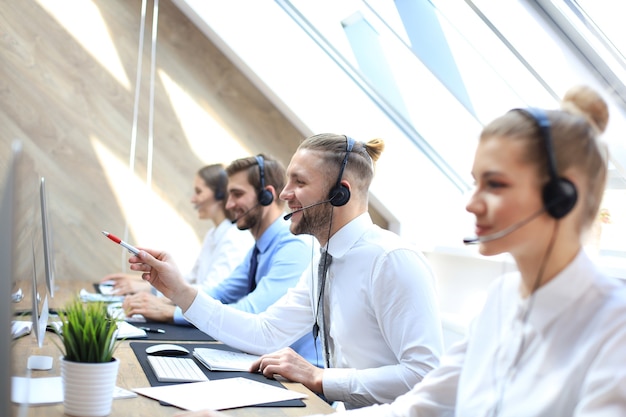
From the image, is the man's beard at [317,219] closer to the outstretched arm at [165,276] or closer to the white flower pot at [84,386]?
the outstretched arm at [165,276]

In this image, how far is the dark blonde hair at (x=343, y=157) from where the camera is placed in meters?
2.20

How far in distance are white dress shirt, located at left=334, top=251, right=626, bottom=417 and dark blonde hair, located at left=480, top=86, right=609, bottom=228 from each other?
4.4 inches

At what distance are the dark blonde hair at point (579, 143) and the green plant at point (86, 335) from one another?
82 centimetres

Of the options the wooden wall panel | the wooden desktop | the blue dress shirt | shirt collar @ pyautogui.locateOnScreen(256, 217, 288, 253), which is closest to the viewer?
the wooden desktop

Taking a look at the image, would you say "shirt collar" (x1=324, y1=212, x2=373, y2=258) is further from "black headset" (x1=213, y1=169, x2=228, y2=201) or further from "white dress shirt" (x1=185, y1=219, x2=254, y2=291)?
"black headset" (x1=213, y1=169, x2=228, y2=201)

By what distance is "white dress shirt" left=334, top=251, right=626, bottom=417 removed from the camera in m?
1.09

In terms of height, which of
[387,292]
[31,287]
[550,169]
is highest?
[31,287]

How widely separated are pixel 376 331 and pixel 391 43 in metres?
2.27

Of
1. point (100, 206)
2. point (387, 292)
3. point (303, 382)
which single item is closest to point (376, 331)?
point (387, 292)

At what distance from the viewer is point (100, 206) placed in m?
4.53

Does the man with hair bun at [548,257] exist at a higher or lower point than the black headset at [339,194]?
lower

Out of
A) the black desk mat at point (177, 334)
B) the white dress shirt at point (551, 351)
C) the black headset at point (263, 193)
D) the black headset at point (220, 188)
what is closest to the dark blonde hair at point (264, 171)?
the black headset at point (263, 193)

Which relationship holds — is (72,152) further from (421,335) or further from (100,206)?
(421,335)

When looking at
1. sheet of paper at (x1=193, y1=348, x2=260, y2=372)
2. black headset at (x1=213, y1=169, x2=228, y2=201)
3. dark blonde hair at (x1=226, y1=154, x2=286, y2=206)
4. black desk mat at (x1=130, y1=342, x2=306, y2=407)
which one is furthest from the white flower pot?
black headset at (x1=213, y1=169, x2=228, y2=201)
